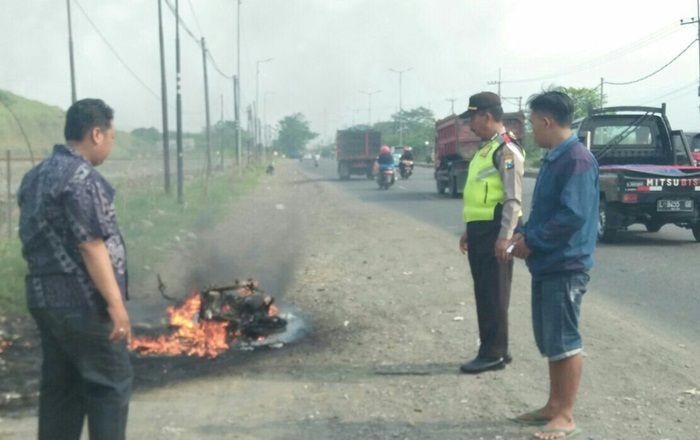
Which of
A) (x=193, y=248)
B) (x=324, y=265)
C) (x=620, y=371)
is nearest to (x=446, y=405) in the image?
(x=620, y=371)

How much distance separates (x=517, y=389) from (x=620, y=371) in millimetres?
916

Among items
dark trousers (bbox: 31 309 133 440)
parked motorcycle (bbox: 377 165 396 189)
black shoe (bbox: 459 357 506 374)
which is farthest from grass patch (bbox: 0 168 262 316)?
dark trousers (bbox: 31 309 133 440)

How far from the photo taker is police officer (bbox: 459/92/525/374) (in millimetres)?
6152

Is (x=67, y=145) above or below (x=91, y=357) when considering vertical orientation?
above

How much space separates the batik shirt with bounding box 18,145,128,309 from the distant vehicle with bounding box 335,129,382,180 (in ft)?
145

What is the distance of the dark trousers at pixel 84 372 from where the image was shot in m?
4.05

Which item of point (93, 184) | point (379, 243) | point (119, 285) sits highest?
point (93, 184)

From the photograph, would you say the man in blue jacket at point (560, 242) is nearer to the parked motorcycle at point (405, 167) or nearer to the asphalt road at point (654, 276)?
the asphalt road at point (654, 276)

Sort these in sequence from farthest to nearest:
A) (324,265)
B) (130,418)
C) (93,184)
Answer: (324,265) < (130,418) < (93,184)

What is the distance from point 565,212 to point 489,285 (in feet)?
5.08

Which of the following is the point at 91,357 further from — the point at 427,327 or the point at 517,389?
the point at 427,327

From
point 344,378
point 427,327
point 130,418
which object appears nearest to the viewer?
point 130,418

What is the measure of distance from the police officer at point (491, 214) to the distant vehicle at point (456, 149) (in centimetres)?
1943

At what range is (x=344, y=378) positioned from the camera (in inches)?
261
